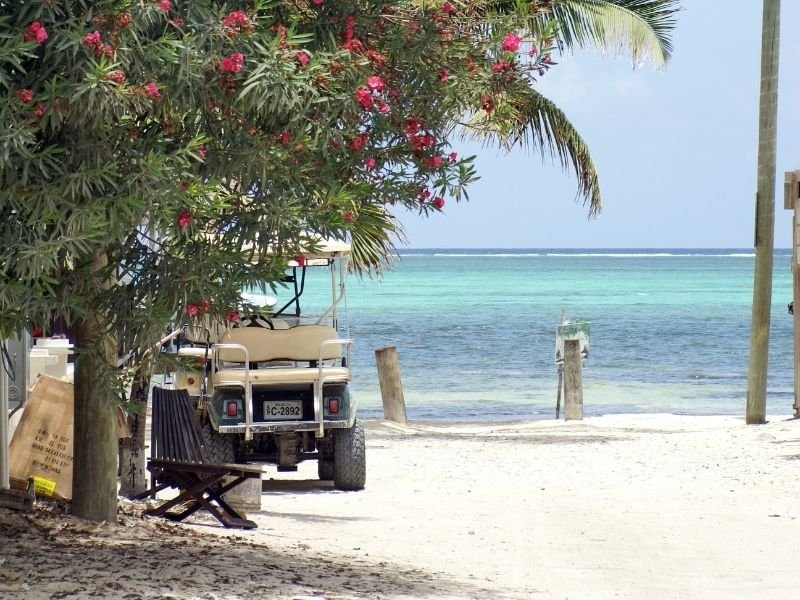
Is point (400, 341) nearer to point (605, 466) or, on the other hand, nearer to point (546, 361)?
point (546, 361)

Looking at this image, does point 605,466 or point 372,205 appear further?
point 605,466

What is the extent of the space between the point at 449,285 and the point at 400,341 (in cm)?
5481

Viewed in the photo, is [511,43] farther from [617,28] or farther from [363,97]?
[617,28]

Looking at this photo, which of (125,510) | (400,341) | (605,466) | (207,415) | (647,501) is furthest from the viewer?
(400,341)

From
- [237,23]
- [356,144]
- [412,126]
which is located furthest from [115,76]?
[412,126]

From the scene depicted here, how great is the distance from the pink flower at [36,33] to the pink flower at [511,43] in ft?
7.09

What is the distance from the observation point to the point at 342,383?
1058 cm

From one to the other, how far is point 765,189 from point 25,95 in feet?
36.2

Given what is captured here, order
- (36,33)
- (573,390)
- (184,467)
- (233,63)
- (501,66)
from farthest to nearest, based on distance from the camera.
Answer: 1. (573,390)
2. (184,467)
3. (501,66)
4. (233,63)
5. (36,33)

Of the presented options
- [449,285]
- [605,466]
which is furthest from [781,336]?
[449,285]

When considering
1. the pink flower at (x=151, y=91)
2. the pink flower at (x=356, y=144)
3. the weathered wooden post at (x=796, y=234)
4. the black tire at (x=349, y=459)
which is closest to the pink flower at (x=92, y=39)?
the pink flower at (x=151, y=91)

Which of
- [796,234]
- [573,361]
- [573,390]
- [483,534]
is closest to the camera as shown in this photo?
[483,534]

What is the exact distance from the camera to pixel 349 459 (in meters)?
10.6

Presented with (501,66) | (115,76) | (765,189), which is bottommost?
(765,189)
